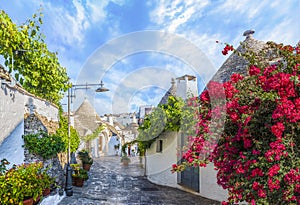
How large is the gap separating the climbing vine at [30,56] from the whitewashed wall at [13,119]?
505mm

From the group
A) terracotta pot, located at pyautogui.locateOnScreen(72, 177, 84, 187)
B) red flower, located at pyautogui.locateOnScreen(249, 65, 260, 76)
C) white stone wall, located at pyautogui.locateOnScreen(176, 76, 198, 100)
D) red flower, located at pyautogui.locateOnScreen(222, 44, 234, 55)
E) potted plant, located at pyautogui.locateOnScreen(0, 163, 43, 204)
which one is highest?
white stone wall, located at pyautogui.locateOnScreen(176, 76, 198, 100)

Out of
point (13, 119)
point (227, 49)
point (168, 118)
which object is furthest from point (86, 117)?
point (227, 49)

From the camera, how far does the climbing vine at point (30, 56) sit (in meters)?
4.14

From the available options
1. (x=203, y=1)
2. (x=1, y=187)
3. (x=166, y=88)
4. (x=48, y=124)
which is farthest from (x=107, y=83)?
(x=1, y=187)

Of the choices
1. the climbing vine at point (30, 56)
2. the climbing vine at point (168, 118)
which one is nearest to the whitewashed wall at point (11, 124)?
the climbing vine at point (30, 56)

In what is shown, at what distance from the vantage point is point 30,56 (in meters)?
5.18

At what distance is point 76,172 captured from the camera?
874 centimetres

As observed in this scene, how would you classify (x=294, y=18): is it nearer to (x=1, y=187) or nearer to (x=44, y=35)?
(x=44, y=35)

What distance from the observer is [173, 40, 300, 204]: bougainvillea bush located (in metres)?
2.71

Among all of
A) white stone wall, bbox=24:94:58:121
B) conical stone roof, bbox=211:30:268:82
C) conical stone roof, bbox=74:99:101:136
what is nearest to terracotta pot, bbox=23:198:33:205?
white stone wall, bbox=24:94:58:121

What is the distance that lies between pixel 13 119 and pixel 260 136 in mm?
5553

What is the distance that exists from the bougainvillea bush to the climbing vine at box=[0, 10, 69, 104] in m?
4.34

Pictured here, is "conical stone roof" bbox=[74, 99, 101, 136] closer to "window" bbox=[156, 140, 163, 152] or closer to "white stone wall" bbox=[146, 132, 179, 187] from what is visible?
"white stone wall" bbox=[146, 132, 179, 187]

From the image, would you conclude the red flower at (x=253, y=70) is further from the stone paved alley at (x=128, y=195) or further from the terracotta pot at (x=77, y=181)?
the terracotta pot at (x=77, y=181)
